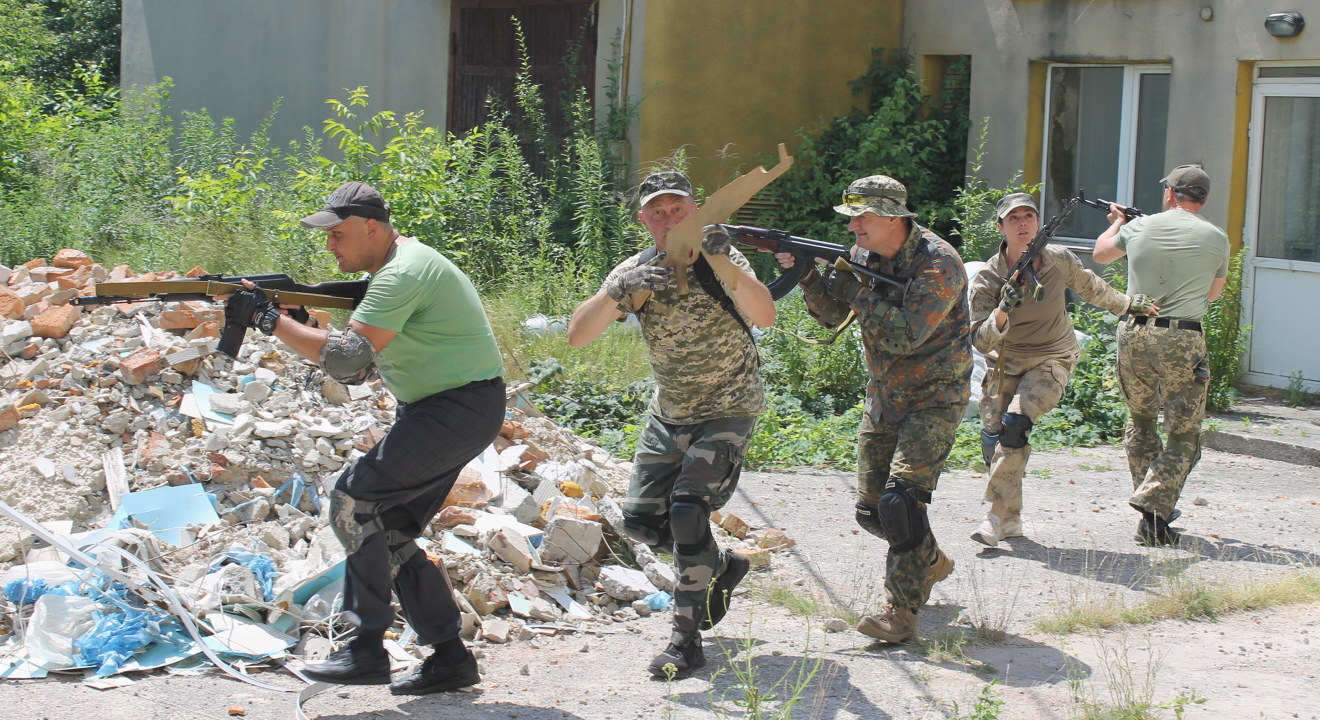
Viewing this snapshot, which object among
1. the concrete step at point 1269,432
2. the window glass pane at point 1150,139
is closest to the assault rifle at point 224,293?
the concrete step at point 1269,432

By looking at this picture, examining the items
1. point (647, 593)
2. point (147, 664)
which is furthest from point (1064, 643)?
point (147, 664)

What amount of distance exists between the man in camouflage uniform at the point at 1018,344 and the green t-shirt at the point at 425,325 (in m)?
3.14

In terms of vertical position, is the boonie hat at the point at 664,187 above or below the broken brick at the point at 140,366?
above

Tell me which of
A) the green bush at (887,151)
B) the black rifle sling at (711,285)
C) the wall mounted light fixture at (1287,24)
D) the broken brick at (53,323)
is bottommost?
the broken brick at (53,323)

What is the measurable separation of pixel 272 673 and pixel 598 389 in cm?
464

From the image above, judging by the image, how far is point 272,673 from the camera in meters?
4.48

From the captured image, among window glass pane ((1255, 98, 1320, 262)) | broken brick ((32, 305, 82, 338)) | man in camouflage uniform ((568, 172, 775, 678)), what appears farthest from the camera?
window glass pane ((1255, 98, 1320, 262))

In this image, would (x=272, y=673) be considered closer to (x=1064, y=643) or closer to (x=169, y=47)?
(x=1064, y=643)

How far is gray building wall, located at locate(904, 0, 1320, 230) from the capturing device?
10.4 metres

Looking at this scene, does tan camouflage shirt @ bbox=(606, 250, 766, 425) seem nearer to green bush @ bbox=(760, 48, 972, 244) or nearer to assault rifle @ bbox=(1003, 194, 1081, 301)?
assault rifle @ bbox=(1003, 194, 1081, 301)

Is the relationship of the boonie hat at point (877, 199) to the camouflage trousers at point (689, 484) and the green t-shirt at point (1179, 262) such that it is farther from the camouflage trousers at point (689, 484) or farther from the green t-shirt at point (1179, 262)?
the green t-shirt at point (1179, 262)

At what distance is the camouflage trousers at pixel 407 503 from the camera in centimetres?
408

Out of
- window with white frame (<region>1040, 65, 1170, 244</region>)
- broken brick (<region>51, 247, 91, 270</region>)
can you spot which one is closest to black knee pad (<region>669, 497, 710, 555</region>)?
broken brick (<region>51, 247, 91, 270</region>)

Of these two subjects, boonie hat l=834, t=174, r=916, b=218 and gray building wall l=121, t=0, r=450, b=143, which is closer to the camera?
boonie hat l=834, t=174, r=916, b=218
